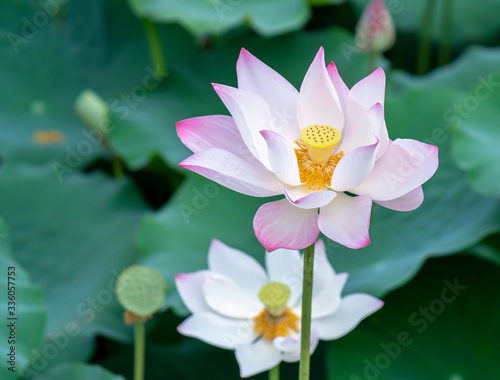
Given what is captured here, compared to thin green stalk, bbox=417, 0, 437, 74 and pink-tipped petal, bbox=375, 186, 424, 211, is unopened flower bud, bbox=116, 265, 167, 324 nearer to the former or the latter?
pink-tipped petal, bbox=375, 186, 424, 211

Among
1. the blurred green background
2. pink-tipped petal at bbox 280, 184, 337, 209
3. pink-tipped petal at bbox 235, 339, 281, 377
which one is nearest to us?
pink-tipped petal at bbox 280, 184, 337, 209

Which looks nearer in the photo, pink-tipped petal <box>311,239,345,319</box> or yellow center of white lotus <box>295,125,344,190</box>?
yellow center of white lotus <box>295,125,344,190</box>

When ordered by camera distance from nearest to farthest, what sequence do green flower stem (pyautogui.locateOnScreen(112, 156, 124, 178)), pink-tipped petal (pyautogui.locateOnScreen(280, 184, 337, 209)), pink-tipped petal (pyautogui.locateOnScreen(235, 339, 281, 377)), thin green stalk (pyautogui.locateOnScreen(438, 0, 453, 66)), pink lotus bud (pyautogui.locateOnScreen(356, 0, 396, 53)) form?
pink-tipped petal (pyautogui.locateOnScreen(280, 184, 337, 209)), pink-tipped petal (pyautogui.locateOnScreen(235, 339, 281, 377)), pink lotus bud (pyautogui.locateOnScreen(356, 0, 396, 53)), green flower stem (pyautogui.locateOnScreen(112, 156, 124, 178)), thin green stalk (pyautogui.locateOnScreen(438, 0, 453, 66))

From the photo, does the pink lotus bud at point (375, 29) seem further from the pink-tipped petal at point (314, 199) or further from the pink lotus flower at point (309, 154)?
the pink-tipped petal at point (314, 199)

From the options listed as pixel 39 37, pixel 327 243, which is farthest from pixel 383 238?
pixel 39 37

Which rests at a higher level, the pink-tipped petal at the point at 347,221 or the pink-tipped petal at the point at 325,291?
the pink-tipped petal at the point at 347,221

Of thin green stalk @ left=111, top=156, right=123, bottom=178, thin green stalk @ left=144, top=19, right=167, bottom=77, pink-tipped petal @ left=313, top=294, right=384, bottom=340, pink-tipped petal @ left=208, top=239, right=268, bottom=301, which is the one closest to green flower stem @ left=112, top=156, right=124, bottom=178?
thin green stalk @ left=111, top=156, right=123, bottom=178

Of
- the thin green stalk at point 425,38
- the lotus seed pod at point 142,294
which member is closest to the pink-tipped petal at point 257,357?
the lotus seed pod at point 142,294

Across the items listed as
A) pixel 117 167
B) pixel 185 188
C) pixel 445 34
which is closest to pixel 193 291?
pixel 185 188
